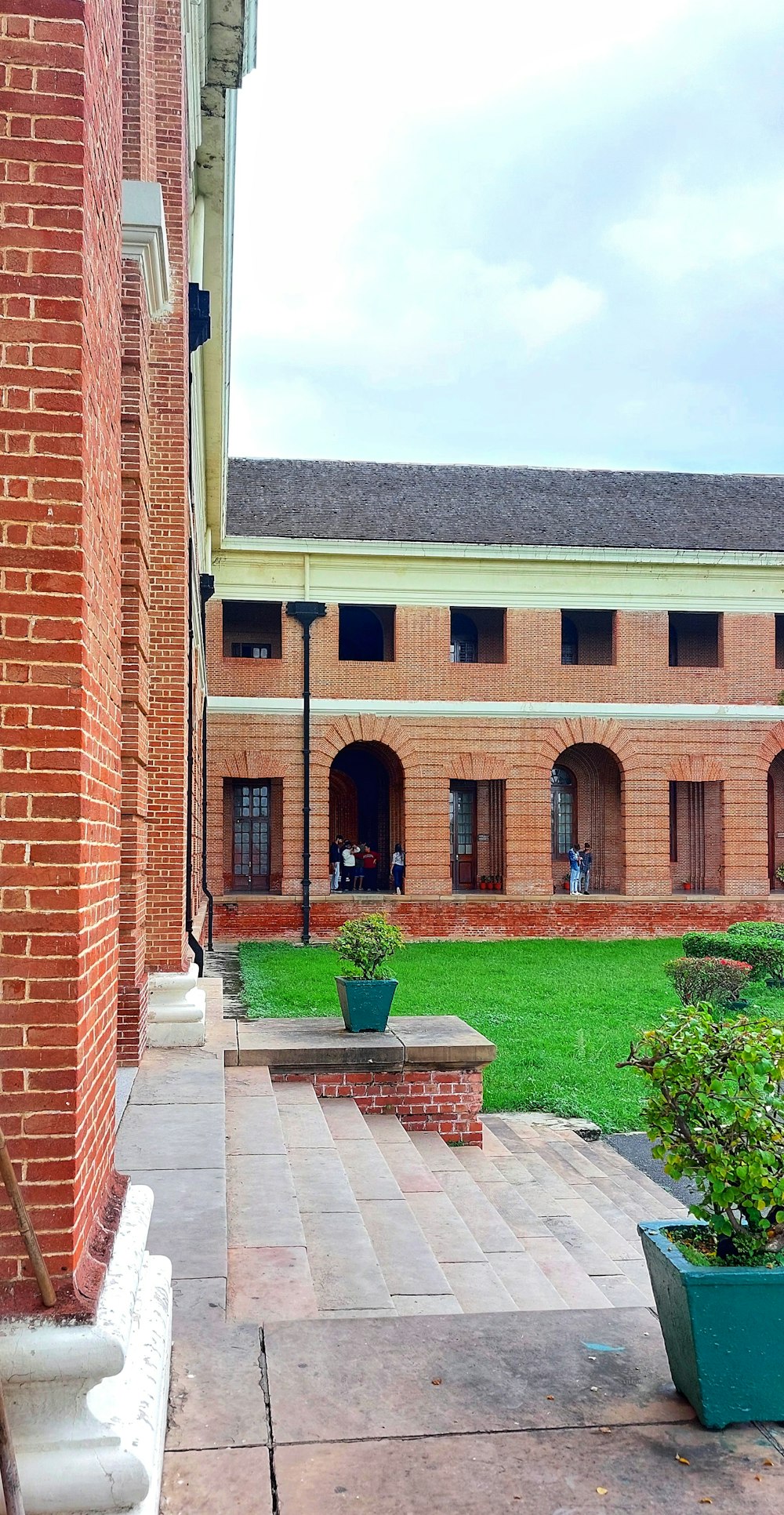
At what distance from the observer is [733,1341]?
3416 mm

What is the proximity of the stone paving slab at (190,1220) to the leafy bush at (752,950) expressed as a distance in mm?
11976

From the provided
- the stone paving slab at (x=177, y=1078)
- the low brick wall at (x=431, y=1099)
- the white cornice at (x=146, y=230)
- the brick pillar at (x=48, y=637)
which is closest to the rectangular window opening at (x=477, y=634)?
the low brick wall at (x=431, y=1099)

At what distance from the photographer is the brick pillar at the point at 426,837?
22406 mm

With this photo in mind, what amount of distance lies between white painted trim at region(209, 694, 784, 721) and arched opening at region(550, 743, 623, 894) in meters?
1.73

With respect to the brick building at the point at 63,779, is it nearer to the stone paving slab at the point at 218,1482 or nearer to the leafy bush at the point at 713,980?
the stone paving slab at the point at 218,1482

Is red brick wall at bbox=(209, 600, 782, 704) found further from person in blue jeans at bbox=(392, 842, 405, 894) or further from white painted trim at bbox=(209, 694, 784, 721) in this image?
→ person in blue jeans at bbox=(392, 842, 405, 894)

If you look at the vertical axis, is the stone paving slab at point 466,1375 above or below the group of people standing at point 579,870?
below

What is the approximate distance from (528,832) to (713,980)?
8712 mm

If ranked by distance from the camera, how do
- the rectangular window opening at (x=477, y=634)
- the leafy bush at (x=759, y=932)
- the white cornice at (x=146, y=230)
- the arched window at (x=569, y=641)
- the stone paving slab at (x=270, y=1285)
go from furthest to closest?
the arched window at (x=569, y=641) < the rectangular window opening at (x=477, y=634) < the leafy bush at (x=759, y=932) < the white cornice at (x=146, y=230) < the stone paving slab at (x=270, y=1285)

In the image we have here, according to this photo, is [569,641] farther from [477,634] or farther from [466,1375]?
[466,1375]

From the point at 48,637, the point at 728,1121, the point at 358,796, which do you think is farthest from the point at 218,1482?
the point at 358,796

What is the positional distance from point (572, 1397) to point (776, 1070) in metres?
1.18

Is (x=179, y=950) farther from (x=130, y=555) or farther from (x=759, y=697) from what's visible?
(x=759, y=697)

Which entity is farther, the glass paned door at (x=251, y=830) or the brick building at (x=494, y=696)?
the glass paned door at (x=251, y=830)
